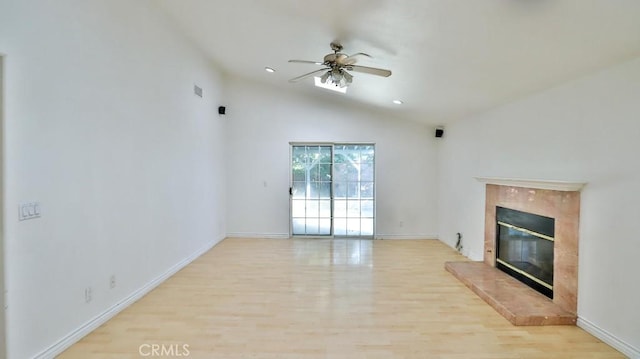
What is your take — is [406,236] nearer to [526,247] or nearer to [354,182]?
[354,182]

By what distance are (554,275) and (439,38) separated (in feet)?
8.39

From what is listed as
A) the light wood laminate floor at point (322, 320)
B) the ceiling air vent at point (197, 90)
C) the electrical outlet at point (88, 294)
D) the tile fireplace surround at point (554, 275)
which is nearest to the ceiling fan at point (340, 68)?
the tile fireplace surround at point (554, 275)

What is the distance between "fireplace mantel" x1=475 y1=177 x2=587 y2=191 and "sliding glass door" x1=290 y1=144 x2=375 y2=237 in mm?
2501

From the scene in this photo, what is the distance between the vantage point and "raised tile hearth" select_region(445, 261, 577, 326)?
2695 mm

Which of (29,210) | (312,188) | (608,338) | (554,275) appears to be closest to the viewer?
(29,210)

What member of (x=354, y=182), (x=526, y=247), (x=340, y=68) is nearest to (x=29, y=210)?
(x=340, y=68)

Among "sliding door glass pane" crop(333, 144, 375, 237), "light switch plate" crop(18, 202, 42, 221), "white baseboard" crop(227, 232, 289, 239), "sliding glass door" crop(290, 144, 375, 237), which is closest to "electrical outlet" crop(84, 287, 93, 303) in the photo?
"light switch plate" crop(18, 202, 42, 221)

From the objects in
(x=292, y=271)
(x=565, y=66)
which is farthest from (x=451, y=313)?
(x=565, y=66)

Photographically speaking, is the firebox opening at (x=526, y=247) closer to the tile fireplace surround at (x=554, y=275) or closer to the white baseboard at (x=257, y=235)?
the tile fireplace surround at (x=554, y=275)

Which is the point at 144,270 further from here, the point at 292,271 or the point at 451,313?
the point at 451,313

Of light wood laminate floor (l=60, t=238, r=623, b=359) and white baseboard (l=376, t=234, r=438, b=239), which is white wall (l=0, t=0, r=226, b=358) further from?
white baseboard (l=376, t=234, r=438, b=239)

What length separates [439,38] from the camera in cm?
270

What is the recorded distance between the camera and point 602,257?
247 cm

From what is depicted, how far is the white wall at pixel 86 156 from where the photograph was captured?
2012mm
